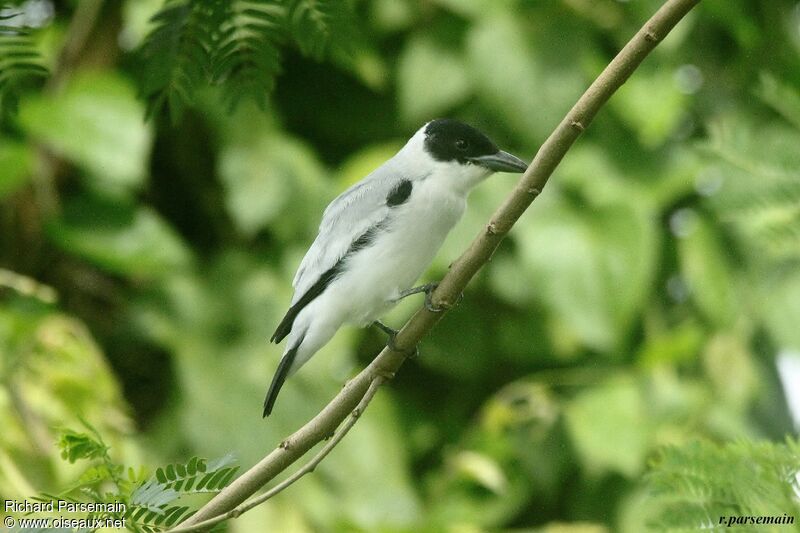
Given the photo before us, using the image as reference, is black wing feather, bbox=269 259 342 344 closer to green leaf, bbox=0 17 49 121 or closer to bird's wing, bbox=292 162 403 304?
bird's wing, bbox=292 162 403 304

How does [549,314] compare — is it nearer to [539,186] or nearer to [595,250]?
[595,250]

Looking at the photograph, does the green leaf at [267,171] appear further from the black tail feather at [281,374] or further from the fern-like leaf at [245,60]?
the fern-like leaf at [245,60]

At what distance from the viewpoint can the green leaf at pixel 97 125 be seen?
2.95 m

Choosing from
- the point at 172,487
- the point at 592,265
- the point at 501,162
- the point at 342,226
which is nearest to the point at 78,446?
the point at 172,487

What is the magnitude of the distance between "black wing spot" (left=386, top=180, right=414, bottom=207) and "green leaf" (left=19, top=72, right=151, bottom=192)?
4.72 feet

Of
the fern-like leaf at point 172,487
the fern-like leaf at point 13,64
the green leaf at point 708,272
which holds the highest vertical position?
the fern-like leaf at point 13,64

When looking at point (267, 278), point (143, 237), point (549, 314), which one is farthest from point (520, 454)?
point (143, 237)

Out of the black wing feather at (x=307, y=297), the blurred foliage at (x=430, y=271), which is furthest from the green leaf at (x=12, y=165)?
the black wing feather at (x=307, y=297)

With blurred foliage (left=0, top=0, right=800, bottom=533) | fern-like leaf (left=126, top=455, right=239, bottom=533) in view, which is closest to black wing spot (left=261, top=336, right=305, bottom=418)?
fern-like leaf (left=126, top=455, right=239, bottom=533)

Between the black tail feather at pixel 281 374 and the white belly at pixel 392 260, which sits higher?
the white belly at pixel 392 260

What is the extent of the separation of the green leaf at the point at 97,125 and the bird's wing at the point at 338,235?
56.6 inches

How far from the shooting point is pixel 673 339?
3.24m

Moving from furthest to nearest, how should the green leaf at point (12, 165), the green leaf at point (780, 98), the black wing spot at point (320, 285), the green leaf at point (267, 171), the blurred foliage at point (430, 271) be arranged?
the green leaf at point (267, 171) → the blurred foliage at point (430, 271) → the green leaf at point (12, 165) → the green leaf at point (780, 98) → the black wing spot at point (320, 285)

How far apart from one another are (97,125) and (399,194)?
1.62 meters
